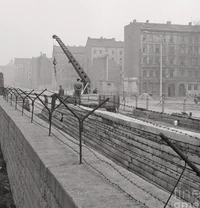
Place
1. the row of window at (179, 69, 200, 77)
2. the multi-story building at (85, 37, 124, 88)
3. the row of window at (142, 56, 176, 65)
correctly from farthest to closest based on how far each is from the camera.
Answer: the multi-story building at (85, 37, 124, 88), the row of window at (142, 56, 176, 65), the row of window at (179, 69, 200, 77)

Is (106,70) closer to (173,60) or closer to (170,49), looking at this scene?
(170,49)

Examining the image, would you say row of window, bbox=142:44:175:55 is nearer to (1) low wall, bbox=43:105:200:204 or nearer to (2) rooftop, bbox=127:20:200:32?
(2) rooftop, bbox=127:20:200:32

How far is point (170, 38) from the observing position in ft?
203

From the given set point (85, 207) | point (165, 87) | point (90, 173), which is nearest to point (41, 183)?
point (90, 173)

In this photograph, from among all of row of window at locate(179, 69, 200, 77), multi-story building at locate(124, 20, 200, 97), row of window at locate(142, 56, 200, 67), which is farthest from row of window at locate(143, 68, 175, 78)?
row of window at locate(179, 69, 200, 77)

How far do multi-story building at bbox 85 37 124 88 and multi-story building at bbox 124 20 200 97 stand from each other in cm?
2272

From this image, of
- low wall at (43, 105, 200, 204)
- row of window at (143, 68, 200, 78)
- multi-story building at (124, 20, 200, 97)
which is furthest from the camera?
row of window at (143, 68, 200, 78)

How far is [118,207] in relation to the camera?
292 centimetres

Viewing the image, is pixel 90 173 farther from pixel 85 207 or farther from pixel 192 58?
pixel 192 58

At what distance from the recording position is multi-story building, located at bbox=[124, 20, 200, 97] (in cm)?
5991

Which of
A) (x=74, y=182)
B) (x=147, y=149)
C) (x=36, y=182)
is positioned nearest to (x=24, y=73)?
(x=147, y=149)

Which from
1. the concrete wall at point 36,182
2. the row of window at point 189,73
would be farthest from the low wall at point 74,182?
the row of window at point 189,73

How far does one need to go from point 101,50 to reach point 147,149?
81.2m

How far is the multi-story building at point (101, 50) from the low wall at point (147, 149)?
75255 millimetres
